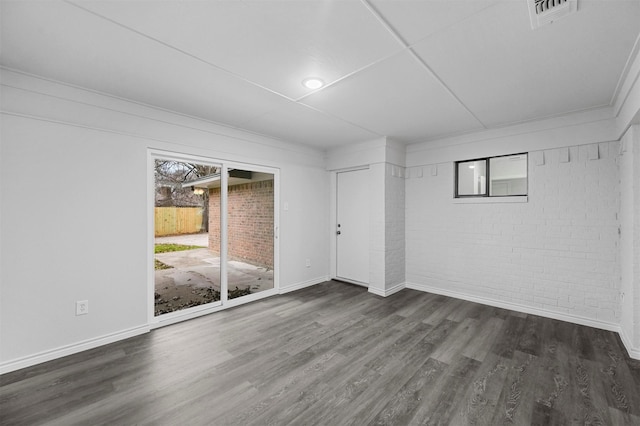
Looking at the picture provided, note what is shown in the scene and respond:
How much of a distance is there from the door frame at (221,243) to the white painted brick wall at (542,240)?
2609mm

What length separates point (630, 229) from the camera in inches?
104

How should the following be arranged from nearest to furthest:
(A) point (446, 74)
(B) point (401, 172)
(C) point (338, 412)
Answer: (C) point (338, 412)
(A) point (446, 74)
(B) point (401, 172)

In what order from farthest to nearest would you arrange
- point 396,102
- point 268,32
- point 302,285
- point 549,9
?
point 302,285
point 396,102
point 268,32
point 549,9

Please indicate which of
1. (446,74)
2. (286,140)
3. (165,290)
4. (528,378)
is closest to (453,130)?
(446,74)

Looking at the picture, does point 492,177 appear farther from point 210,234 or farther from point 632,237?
point 210,234

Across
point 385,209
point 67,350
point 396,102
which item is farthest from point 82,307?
point 385,209

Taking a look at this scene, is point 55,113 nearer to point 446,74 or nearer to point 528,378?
point 446,74

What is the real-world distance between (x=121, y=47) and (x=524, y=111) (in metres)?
4.17

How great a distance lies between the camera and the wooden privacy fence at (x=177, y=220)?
3.30 meters

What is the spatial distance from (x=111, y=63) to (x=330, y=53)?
181 cm

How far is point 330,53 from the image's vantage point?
82.1 inches

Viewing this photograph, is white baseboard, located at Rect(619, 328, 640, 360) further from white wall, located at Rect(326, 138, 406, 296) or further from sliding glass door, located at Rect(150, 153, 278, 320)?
sliding glass door, located at Rect(150, 153, 278, 320)

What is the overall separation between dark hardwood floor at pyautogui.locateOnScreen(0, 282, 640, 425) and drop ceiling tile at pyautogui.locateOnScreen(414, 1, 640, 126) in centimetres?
262

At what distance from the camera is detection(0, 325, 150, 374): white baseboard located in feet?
7.68
